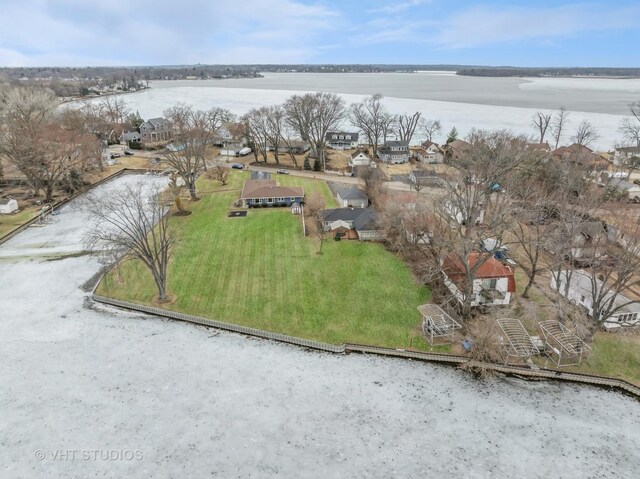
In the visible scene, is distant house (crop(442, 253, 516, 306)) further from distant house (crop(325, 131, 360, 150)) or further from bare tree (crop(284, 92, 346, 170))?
distant house (crop(325, 131, 360, 150))

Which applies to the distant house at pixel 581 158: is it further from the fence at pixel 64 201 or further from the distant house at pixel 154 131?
the distant house at pixel 154 131

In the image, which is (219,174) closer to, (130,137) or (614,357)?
(130,137)

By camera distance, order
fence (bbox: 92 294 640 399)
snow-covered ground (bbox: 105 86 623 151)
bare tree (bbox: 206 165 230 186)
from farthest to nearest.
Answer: snow-covered ground (bbox: 105 86 623 151) → bare tree (bbox: 206 165 230 186) → fence (bbox: 92 294 640 399)

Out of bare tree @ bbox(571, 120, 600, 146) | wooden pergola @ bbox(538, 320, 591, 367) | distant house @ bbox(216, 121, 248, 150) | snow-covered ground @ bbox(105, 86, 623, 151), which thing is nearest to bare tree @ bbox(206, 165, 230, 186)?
distant house @ bbox(216, 121, 248, 150)

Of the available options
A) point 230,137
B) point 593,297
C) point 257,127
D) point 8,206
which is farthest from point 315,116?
point 593,297

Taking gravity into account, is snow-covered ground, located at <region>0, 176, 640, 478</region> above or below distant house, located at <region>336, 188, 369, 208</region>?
below

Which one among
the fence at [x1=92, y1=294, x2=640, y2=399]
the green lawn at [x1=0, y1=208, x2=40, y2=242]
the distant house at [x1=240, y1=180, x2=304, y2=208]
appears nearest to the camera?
the fence at [x1=92, y1=294, x2=640, y2=399]

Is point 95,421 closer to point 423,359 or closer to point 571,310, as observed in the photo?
point 423,359
